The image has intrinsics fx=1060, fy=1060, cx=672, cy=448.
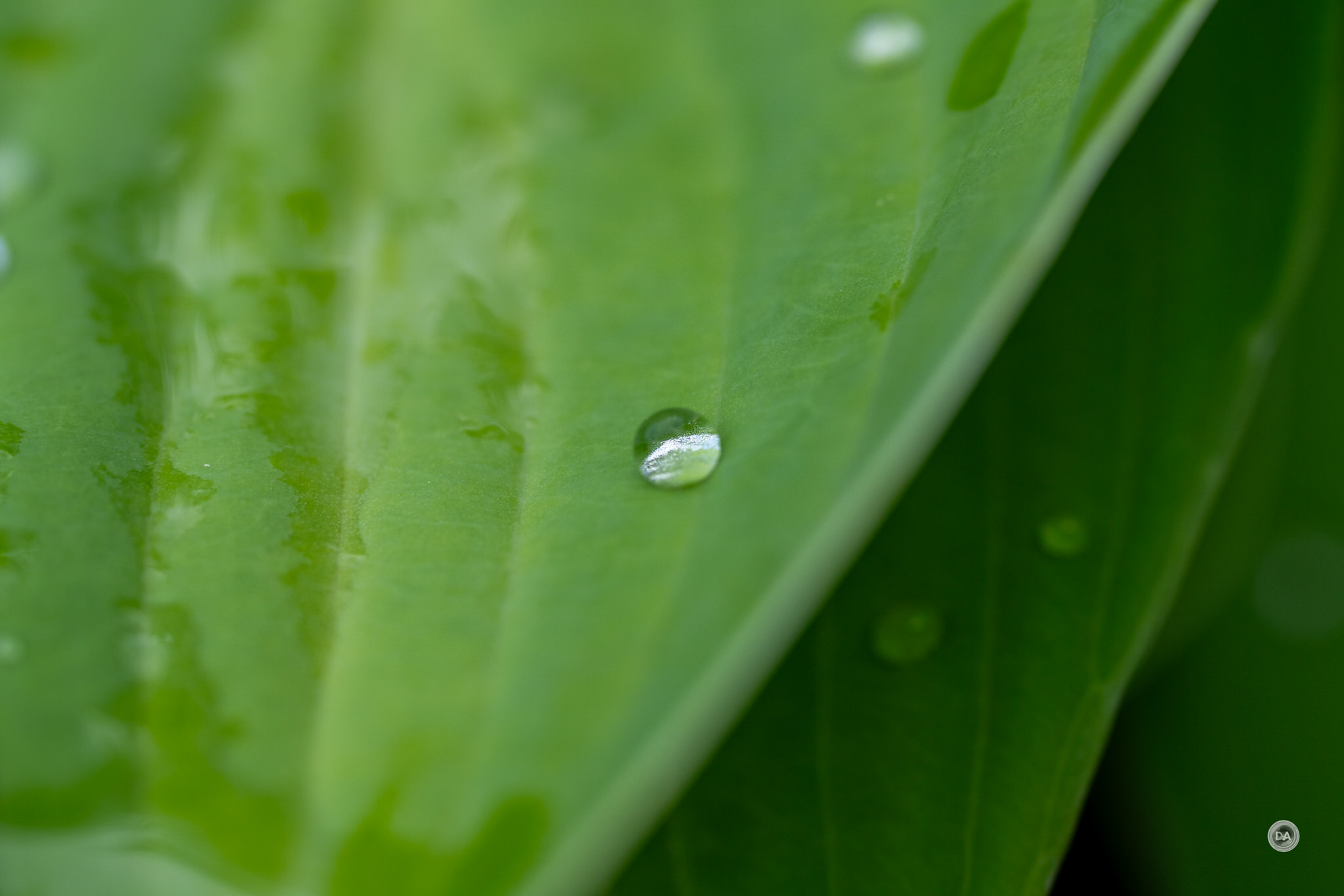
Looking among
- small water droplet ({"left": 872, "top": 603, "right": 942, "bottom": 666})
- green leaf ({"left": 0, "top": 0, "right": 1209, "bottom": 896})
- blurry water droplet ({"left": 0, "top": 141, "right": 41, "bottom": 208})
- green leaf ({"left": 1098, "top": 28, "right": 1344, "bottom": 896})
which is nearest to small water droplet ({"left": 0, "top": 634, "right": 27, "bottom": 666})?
green leaf ({"left": 0, "top": 0, "right": 1209, "bottom": 896})

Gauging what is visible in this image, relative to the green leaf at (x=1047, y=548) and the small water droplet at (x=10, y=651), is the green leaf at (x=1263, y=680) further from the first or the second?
the small water droplet at (x=10, y=651)

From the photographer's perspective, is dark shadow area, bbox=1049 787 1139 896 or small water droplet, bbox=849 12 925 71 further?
dark shadow area, bbox=1049 787 1139 896

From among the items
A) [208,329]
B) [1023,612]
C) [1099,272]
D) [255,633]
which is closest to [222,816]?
[255,633]

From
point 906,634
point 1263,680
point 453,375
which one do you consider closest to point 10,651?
point 453,375

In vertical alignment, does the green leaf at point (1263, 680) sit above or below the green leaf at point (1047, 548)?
below

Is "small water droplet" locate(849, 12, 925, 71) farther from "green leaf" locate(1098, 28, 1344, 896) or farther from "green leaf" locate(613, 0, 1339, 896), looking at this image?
"green leaf" locate(1098, 28, 1344, 896)

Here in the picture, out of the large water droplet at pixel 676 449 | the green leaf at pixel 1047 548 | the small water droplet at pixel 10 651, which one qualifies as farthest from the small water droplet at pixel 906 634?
the small water droplet at pixel 10 651
